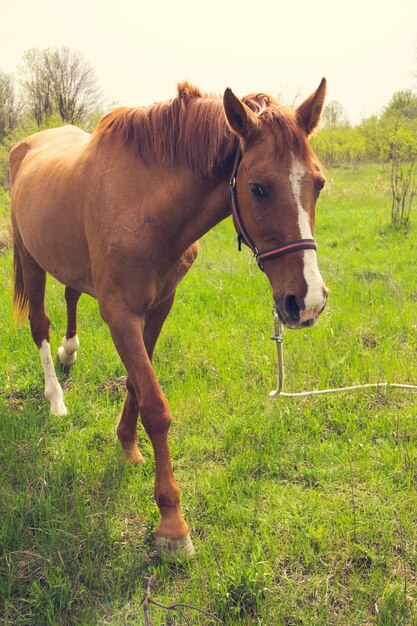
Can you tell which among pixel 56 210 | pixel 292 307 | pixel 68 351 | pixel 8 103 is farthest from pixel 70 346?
pixel 8 103

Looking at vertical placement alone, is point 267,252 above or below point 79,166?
below

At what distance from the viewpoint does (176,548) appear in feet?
7.05

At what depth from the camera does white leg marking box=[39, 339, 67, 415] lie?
11.2 ft

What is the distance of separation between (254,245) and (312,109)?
69 cm

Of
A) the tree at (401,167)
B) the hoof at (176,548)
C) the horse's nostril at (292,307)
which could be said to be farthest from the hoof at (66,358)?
the tree at (401,167)

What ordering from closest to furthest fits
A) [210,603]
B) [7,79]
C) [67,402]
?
1. [210,603]
2. [67,402]
3. [7,79]

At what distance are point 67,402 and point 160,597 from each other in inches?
75.3

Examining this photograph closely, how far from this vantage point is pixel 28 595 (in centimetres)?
198

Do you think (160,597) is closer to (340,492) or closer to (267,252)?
(340,492)

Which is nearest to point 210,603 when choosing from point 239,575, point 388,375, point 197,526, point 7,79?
point 239,575

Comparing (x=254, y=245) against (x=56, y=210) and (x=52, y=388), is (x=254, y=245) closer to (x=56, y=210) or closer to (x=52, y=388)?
(x=56, y=210)

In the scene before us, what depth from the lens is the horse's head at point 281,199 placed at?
1.90 meters

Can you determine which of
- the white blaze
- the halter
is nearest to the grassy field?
the white blaze

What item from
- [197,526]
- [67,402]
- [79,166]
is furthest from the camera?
[67,402]
